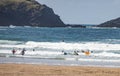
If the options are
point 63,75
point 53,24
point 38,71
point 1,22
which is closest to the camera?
point 63,75

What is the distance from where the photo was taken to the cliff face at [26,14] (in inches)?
6284

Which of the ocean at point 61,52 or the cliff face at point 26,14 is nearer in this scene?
the ocean at point 61,52

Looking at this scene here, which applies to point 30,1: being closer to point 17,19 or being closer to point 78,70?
point 17,19

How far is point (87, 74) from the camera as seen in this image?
20.4 m

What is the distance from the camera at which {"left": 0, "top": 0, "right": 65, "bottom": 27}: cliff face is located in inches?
6284

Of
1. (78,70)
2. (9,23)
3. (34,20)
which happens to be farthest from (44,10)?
(78,70)

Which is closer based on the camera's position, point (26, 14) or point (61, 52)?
point (61, 52)

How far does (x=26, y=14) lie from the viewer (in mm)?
168750

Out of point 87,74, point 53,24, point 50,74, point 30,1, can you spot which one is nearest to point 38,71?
point 50,74

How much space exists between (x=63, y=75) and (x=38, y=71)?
2.14m

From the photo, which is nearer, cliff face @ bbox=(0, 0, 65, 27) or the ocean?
the ocean

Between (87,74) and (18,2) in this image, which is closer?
(87,74)

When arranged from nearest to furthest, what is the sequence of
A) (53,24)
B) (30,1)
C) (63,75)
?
(63,75)
(53,24)
(30,1)

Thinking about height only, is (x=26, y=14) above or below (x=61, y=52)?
above
